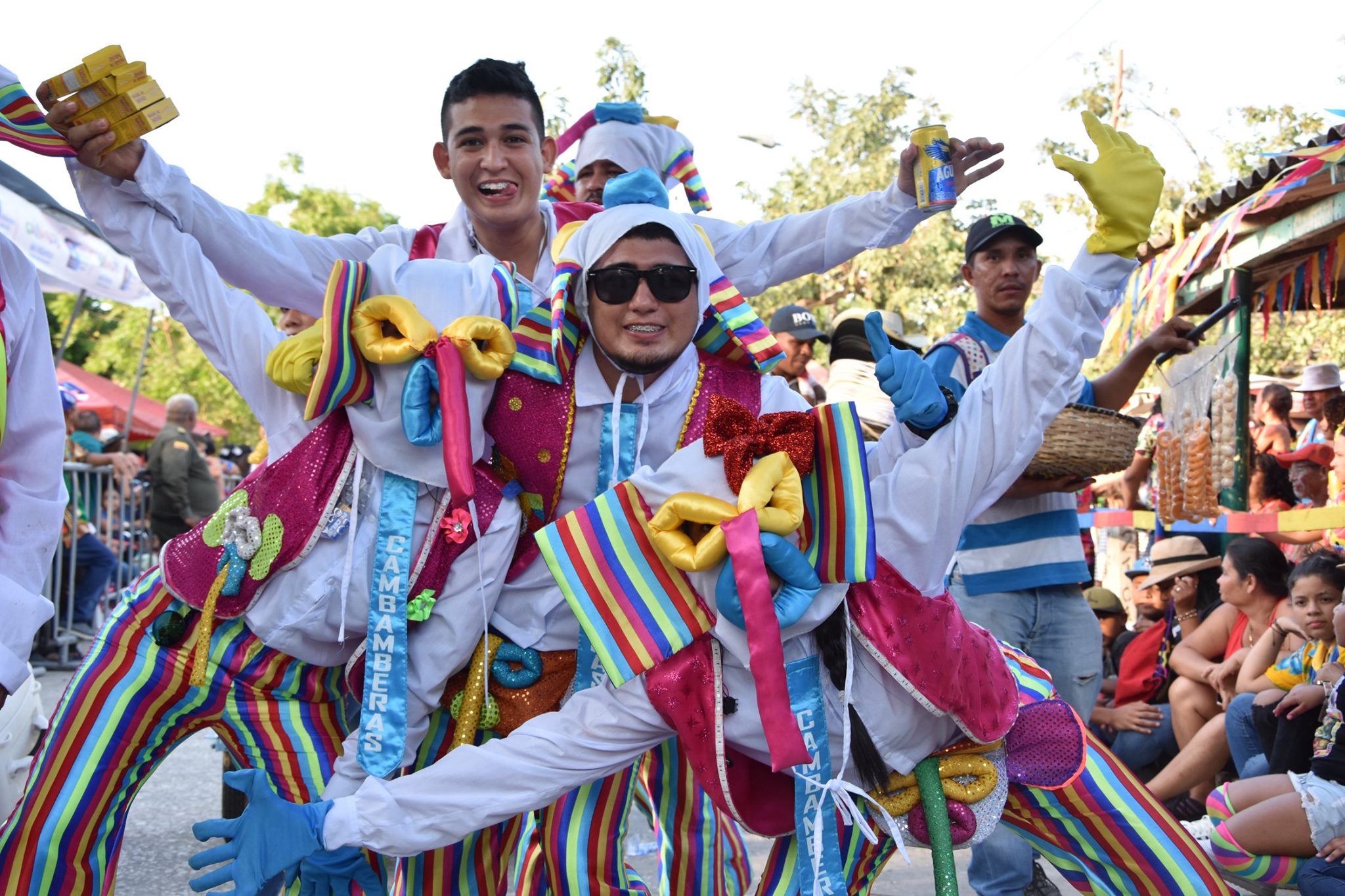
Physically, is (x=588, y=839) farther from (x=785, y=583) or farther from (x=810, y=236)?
(x=810, y=236)

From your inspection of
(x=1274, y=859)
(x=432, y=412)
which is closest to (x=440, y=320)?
(x=432, y=412)

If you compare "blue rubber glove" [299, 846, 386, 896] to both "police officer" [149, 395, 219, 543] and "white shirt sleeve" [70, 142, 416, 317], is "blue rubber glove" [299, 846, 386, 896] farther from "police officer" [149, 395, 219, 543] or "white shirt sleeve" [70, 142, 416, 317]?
"police officer" [149, 395, 219, 543]

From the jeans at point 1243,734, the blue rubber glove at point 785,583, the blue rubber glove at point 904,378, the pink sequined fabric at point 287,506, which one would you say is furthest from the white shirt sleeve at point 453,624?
the jeans at point 1243,734

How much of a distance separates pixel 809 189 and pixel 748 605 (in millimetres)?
19406

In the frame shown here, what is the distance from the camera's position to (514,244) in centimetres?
304

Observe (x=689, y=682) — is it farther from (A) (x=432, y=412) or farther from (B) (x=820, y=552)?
(A) (x=432, y=412)

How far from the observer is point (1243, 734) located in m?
4.02

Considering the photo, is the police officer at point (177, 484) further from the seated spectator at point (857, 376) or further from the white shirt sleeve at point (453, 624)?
the white shirt sleeve at point (453, 624)

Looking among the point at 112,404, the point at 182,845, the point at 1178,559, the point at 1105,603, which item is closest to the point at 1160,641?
the point at 1178,559

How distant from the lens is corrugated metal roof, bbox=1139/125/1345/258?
15.1 ft

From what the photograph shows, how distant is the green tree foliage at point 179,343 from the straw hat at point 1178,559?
19.5 metres

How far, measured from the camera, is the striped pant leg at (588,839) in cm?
273

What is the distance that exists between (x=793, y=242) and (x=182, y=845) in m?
3.07

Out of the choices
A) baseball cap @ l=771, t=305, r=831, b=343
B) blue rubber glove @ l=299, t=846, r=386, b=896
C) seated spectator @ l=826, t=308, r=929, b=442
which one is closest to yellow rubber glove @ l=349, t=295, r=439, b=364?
blue rubber glove @ l=299, t=846, r=386, b=896
